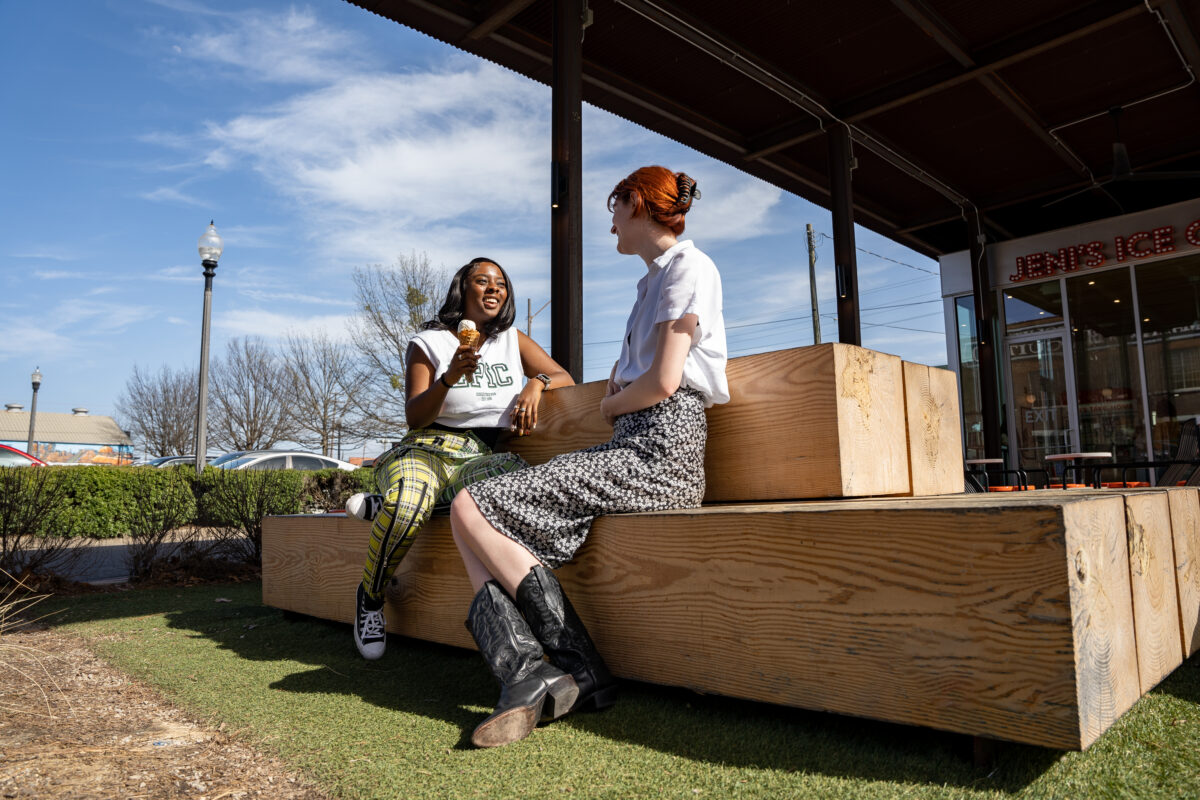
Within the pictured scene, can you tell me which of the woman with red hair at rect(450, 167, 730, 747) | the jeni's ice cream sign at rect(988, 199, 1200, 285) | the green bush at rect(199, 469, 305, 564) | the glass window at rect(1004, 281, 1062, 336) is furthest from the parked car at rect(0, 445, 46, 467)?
the jeni's ice cream sign at rect(988, 199, 1200, 285)

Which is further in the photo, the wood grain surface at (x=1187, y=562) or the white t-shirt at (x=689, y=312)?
the white t-shirt at (x=689, y=312)

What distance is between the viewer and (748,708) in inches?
75.5

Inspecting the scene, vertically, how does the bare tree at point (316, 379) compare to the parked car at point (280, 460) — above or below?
above

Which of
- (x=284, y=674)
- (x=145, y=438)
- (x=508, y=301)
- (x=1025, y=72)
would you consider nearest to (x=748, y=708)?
(x=284, y=674)

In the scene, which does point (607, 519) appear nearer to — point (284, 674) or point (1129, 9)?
point (284, 674)

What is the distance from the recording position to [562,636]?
1.88m

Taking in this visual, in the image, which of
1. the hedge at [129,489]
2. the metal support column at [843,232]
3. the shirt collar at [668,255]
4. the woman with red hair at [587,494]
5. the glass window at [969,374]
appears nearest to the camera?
the woman with red hair at [587,494]

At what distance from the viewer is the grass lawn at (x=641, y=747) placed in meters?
1.40

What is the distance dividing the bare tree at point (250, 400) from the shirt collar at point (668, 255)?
97.2 feet

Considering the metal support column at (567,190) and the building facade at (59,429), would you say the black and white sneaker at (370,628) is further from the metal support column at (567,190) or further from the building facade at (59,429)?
the building facade at (59,429)

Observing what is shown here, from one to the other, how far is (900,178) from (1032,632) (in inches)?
363

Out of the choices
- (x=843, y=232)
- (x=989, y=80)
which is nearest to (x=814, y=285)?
(x=843, y=232)

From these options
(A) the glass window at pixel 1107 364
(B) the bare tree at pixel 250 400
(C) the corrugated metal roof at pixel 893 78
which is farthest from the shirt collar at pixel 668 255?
(B) the bare tree at pixel 250 400

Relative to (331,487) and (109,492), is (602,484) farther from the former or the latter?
(109,492)
